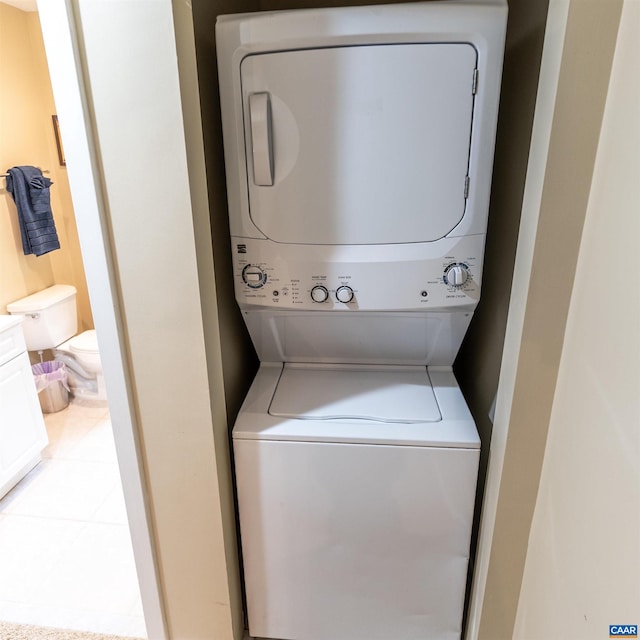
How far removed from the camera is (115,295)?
1110mm

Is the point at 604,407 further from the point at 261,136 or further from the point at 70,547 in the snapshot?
the point at 70,547

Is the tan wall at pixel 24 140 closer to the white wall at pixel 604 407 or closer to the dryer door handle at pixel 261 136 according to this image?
the dryer door handle at pixel 261 136

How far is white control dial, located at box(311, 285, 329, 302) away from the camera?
1273mm

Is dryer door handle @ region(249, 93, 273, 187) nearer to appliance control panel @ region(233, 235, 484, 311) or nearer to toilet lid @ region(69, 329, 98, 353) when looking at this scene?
appliance control panel @ region(233, 235, 484, 311)

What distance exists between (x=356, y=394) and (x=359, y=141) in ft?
2.20

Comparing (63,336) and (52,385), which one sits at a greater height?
(63,336)

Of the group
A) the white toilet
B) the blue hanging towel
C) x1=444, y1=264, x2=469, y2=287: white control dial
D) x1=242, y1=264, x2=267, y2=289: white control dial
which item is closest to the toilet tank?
the white toilet

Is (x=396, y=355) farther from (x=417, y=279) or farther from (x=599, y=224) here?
(x=599, y=224)

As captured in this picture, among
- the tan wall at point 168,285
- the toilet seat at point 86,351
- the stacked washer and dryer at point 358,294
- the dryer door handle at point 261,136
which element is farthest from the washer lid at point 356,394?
the toilet seat at point 86,351

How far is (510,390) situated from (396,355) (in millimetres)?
433

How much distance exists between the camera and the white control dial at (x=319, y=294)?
50.1 inches

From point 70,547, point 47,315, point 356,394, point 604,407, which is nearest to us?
point 604,407

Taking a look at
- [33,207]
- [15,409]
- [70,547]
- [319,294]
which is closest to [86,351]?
[15,409]

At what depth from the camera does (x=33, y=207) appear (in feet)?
8.90
